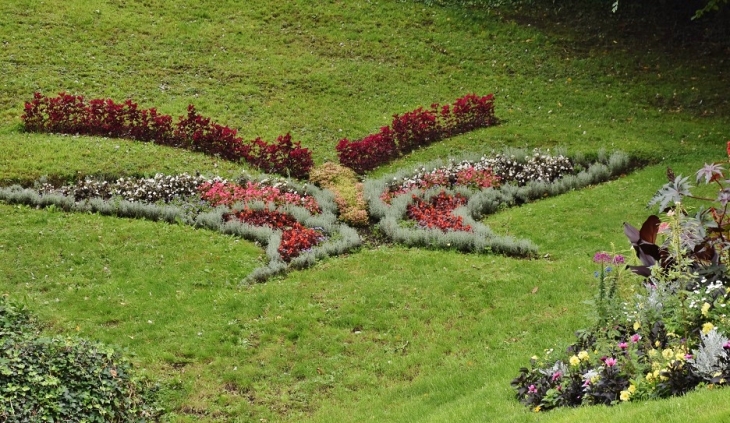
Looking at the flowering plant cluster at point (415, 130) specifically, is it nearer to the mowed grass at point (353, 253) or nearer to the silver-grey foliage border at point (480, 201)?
the mowed grass at point (353, 253)

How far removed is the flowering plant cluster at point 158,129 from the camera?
1817cm

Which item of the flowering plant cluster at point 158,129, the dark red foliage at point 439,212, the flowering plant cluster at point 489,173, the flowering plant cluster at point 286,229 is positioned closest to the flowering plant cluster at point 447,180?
the flowering plant cluster at point 489,173

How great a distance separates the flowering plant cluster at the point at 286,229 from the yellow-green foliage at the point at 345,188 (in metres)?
1.05

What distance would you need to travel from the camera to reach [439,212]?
1580cm

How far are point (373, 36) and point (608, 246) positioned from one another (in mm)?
14917

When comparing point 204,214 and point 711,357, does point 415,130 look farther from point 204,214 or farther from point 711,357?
point 711,357

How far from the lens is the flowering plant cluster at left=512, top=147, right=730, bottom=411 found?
7.23m

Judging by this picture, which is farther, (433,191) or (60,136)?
(60,136)

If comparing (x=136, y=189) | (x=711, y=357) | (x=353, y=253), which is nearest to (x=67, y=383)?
(x=353, y=253)

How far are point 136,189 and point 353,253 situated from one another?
16.5 feet

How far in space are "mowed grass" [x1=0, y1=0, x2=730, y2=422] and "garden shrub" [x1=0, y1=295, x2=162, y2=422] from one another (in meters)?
0.51

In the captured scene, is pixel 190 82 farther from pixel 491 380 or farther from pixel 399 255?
pixel 491 380

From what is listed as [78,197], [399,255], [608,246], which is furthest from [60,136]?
[608,246]

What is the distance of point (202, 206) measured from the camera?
1580 centimetres
